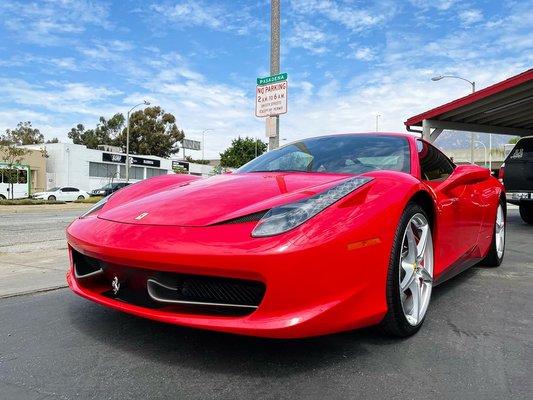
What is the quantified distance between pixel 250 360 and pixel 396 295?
0.80 metres

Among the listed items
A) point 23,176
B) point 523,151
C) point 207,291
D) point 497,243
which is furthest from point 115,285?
point 23,176

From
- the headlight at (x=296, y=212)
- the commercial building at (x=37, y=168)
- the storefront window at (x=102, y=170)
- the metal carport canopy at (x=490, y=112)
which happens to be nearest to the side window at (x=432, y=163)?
the headlight at (x=296, y=212)

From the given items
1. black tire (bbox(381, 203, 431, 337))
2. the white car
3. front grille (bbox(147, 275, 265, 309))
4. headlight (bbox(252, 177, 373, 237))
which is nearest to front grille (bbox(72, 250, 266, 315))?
front grille (bbox(147, 275, 265, 309))

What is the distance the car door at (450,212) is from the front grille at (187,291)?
4.97 feet

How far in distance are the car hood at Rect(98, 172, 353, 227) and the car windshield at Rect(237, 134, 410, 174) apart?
29cm

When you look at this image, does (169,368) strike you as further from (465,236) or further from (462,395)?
(465,236)

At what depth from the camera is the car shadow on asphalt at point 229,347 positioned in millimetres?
2276

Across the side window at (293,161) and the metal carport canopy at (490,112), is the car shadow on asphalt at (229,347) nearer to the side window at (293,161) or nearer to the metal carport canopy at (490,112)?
the side window at (293,161)

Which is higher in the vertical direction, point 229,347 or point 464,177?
point 464,177

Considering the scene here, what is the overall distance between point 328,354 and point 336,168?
133 cm

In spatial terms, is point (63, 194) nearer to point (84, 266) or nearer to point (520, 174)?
point (520, 174)

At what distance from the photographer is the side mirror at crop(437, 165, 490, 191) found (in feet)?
11.1

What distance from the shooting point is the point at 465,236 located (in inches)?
145

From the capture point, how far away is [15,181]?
33219 mm
